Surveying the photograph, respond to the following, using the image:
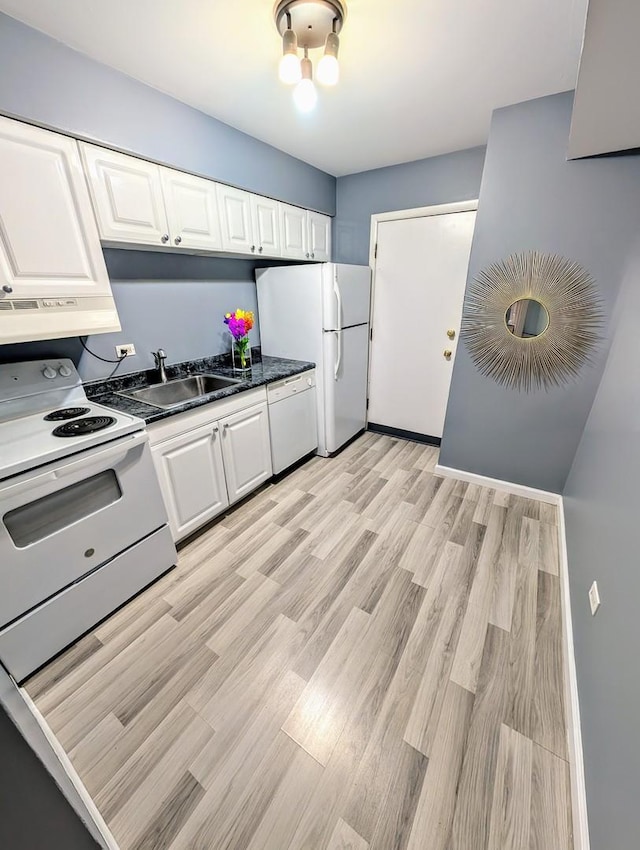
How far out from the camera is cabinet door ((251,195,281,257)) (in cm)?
234

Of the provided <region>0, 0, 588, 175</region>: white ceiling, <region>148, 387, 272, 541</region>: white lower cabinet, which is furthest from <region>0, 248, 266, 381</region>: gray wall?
<region>0, 0, 588, 175</region>: white ceiling

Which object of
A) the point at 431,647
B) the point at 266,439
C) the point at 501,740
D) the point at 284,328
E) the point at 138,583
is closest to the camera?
the point at 501,740

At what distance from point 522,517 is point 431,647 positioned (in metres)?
1.24

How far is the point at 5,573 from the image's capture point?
123cm

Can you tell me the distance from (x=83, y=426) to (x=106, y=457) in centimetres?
18

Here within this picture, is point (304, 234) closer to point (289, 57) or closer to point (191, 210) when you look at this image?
point (191, 210)

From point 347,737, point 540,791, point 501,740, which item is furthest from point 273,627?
point 540,791

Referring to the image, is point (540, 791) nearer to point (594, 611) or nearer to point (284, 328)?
point (594, 611)

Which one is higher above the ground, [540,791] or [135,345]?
[135,345]

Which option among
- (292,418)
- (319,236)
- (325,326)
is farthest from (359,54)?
(292,418)

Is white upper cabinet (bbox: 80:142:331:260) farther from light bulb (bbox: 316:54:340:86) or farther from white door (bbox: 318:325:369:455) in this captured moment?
light bulb (bbox: 316:54:340:86)

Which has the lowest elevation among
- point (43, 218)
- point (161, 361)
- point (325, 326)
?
point (161, 361)

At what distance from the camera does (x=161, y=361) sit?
2.21 metres

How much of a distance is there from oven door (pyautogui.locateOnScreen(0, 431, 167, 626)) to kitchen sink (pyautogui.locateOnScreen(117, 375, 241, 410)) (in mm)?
646
